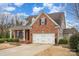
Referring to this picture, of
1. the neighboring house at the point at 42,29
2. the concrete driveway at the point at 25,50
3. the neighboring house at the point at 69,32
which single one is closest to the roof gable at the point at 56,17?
the neighboring house at the point at 42,29

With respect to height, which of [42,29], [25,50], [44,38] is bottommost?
[25,50]

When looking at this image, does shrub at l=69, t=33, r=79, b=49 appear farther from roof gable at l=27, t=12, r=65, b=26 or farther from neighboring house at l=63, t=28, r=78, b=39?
roof gable at l=27, t=12, r=65, b=26

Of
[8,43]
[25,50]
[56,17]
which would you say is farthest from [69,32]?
[8,43]

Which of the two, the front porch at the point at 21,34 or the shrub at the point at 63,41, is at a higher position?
the front porch at the point at 21,34

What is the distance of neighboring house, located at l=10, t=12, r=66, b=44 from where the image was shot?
3.38m

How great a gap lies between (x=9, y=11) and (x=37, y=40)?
0.46 m

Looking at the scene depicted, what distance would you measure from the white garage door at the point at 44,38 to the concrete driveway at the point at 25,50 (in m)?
0.05

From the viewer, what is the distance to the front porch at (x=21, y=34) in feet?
11.1

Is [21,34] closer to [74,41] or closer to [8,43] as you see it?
[8,43]

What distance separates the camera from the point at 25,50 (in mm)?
3373

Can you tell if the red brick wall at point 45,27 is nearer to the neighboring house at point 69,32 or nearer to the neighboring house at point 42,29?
the neighboring house at point 42,29

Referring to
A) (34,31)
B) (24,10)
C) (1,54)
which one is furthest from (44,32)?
(1,54)

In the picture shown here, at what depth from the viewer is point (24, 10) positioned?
3.39 meters

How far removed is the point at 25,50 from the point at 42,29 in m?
0.31
